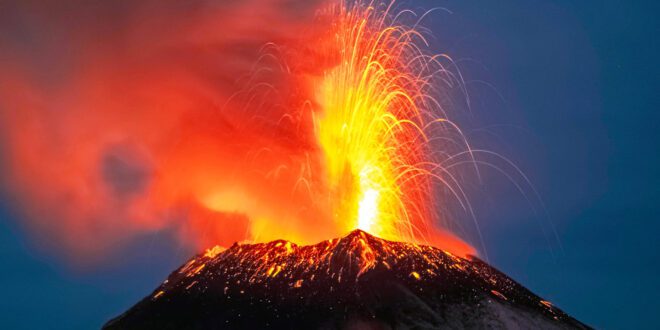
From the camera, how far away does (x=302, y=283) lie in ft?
169

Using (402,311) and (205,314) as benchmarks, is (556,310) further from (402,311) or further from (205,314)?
(205,314)

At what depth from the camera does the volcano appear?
47.4m

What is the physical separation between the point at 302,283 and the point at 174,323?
1083 cm

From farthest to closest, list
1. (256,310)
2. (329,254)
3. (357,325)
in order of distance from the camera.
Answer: (329,254) < (256,310) < (357,325)

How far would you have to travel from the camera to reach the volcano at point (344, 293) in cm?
4744

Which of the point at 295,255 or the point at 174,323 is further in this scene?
the point at 295,255

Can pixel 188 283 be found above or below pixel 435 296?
above

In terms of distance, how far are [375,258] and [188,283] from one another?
56.7 feet

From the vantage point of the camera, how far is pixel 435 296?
164 feet

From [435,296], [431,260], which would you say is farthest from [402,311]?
[431,260]

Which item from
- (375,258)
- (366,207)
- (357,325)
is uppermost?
(366,207)

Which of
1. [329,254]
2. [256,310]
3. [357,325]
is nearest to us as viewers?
[357,325]

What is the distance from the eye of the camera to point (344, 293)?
161 feet

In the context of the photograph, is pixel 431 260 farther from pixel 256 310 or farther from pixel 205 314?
pixel 205 314
